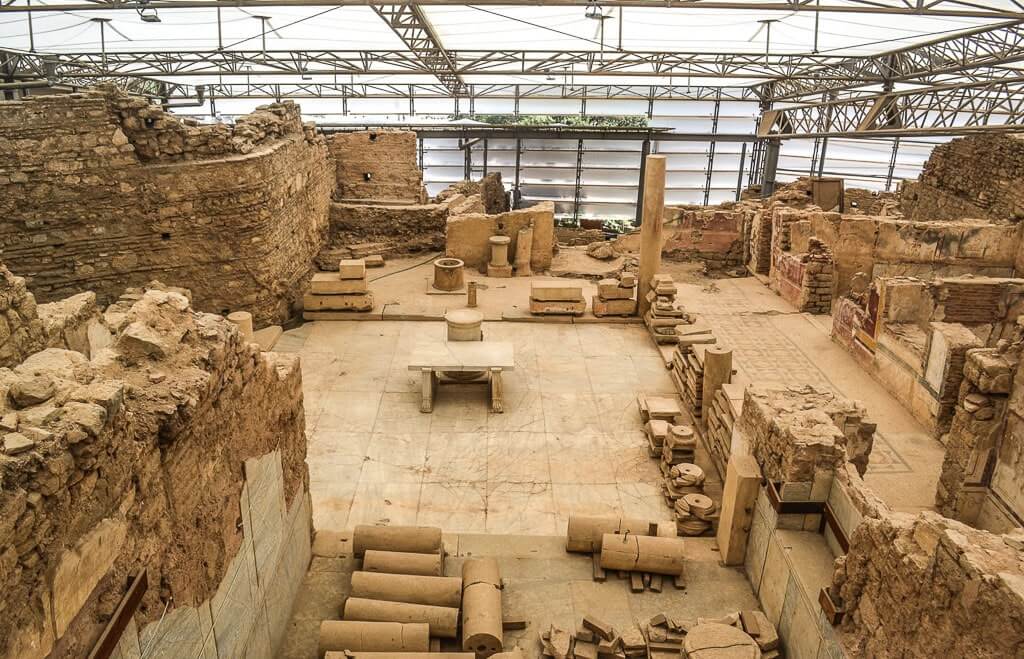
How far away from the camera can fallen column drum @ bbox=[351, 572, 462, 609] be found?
249 inches

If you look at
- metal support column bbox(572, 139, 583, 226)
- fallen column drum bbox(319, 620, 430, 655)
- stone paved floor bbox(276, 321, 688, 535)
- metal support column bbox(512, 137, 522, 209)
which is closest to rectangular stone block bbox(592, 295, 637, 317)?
stone paved floor bbox(276, 321, 688, 535)

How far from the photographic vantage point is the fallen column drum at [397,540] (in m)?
6.85

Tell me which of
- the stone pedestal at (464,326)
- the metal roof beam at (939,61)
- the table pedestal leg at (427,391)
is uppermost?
the metal roof beam at (939,61)

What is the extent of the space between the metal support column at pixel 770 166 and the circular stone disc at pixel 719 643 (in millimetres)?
21859

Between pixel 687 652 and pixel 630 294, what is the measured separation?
835 cm

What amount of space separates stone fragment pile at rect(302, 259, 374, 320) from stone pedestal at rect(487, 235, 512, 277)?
3.22m

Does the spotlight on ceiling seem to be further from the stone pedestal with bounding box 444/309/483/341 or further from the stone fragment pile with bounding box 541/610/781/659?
the stone fragment pile with bounding box 541/610/781/659

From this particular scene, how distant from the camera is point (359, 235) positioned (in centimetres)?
1672

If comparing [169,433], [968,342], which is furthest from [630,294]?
[169,433]

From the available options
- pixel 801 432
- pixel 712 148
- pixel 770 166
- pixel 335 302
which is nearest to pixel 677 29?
pixel 335 302

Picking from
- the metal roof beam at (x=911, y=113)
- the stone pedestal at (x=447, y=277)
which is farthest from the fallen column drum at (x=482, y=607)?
the metal roof beam at (x=911, y=113)

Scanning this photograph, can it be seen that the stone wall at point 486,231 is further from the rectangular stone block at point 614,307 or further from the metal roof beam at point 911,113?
the metal roof beam at point 911,113

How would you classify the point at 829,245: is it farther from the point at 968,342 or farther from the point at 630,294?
the point at 968,342

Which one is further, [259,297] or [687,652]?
[259,297]
